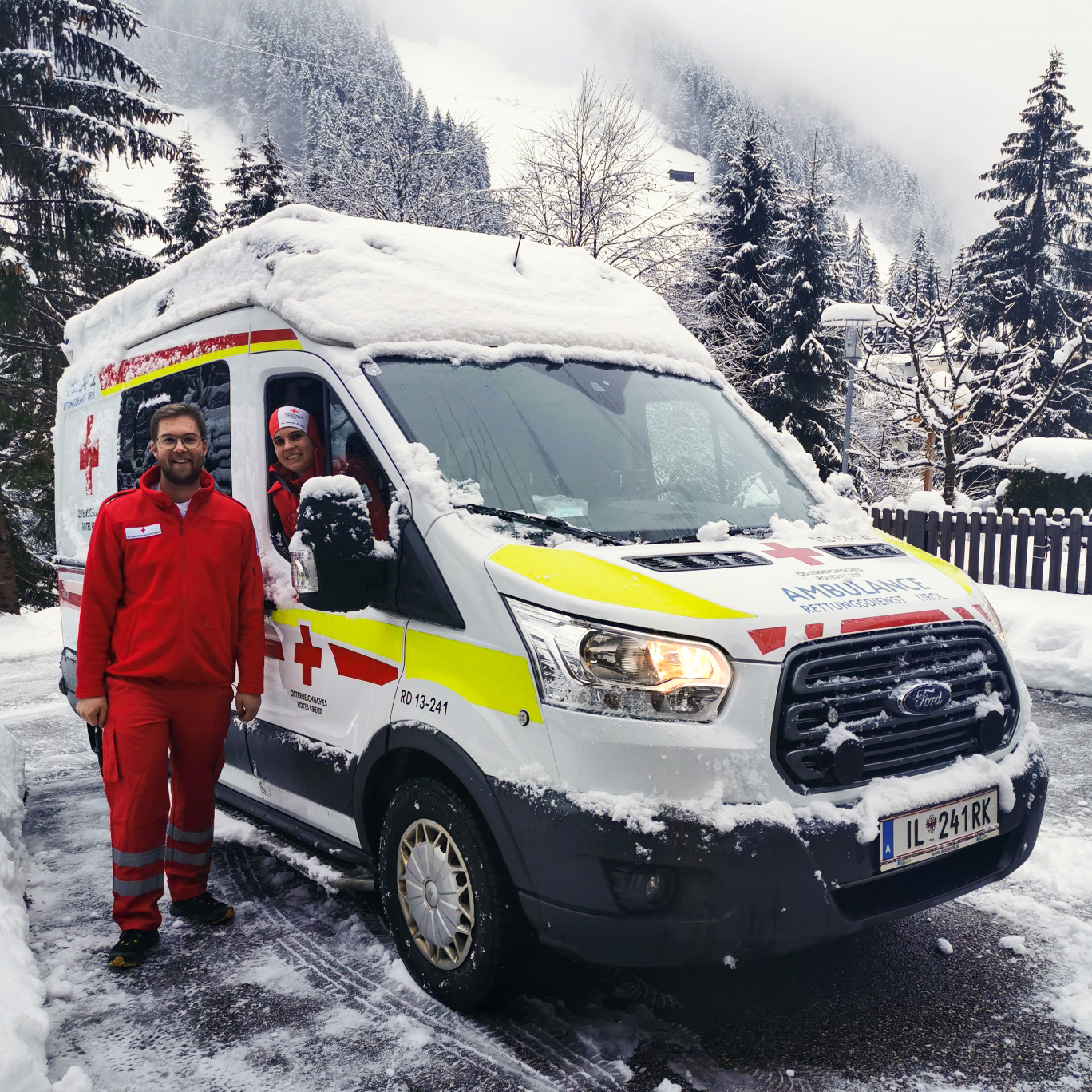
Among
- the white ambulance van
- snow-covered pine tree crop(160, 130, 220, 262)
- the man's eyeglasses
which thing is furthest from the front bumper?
snow-covered pine tree crop(160, 130, 220, 262)

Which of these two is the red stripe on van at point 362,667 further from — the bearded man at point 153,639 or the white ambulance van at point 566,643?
the bearded man at point 153,639

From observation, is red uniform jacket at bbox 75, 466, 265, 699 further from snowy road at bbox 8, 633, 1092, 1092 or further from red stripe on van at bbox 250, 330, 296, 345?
snowy road at bbox 8, 633, 1092, 1092

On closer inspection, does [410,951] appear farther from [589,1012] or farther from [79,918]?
[79,918]

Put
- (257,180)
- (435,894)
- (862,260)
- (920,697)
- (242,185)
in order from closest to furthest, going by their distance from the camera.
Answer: (920,697) < (435,894) < (257,180) < (242,185) < (862,260)

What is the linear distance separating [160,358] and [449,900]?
9.79ft

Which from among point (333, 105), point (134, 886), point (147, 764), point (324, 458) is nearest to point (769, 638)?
point (324, 458)

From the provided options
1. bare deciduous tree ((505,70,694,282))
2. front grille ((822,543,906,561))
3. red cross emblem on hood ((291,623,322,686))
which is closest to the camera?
front grille ((822,543,906,561))

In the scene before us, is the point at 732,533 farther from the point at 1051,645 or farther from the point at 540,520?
the point at 1051,645

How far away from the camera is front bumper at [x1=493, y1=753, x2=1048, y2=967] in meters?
2.54

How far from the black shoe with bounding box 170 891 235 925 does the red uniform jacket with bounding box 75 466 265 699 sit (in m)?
0.91

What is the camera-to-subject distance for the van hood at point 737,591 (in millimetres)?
2607

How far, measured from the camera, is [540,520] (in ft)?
10.1

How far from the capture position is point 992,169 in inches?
1367

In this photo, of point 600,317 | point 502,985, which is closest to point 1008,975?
point 502,985
